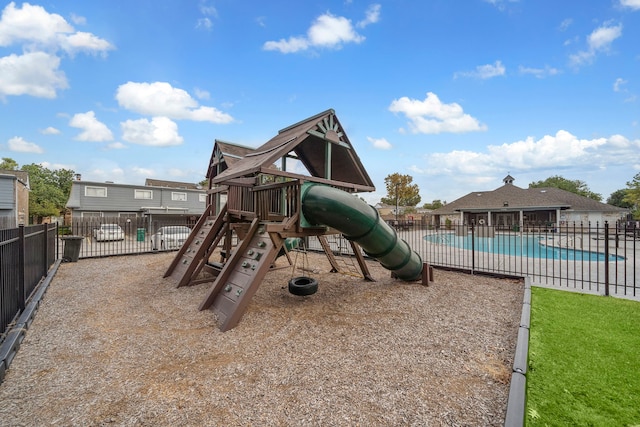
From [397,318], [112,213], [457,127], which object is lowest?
[397,318]

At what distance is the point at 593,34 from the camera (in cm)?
960

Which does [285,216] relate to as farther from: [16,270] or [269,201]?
[16,270]

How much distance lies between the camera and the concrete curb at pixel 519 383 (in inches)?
95.4

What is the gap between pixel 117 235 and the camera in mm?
16688

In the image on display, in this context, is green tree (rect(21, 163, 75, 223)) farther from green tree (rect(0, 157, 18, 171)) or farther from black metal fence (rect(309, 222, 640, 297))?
black metal fence (rect(309, 222, 640, 297))

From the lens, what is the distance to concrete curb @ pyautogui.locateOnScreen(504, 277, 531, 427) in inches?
95.4

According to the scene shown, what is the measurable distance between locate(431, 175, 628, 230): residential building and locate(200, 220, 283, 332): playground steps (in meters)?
26.7

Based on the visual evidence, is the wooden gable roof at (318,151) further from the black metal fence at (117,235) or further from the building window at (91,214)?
the building window at (91,214)

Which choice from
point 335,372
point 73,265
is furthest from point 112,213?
point 335,372

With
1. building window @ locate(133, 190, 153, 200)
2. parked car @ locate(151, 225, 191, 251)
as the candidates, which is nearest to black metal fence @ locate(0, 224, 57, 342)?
parked car @ locate(151, 225, 191, 251)

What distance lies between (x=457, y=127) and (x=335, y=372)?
31.4 meters

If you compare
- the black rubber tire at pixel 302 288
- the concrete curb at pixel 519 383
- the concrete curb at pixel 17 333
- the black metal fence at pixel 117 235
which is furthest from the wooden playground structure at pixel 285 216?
the black metal fence at pixel 117 235

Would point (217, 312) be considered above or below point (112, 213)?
below

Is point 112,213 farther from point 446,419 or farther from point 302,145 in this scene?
point 446,419
